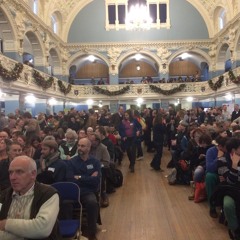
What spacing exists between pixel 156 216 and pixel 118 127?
5.30m

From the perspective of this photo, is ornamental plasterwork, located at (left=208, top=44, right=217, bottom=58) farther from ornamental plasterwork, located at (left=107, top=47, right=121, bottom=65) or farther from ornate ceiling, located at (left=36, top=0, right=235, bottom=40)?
ornamental plasterwork, located at (left=107, top=47, right=121, bottom=65)

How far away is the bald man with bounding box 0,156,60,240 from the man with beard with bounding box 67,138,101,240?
1.83 m

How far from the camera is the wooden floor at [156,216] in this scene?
491cm

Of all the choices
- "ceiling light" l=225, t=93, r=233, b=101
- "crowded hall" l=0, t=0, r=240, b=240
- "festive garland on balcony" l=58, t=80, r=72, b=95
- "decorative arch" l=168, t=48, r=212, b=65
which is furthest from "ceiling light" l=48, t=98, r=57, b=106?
"ceiling light" l=225, t=93, r=233, b=101

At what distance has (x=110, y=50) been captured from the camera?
89.0ft

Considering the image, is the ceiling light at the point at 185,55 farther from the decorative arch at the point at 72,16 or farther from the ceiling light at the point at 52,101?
the ceiling light at the point at 52,101

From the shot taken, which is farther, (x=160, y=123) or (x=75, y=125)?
(x=75, y=125)

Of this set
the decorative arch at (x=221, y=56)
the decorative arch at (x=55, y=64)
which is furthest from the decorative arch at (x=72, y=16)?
the decorative arch at (x=221, y=56)

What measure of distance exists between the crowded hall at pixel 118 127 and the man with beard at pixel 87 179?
17 mm

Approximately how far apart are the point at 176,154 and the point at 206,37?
68.6 feet

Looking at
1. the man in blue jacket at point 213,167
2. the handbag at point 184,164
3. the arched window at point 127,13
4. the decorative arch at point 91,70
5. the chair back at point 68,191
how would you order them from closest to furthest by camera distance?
the chair back at point 68,191 < the man in blue jacket at point 213,167 < the handbag at point 184,164 < the arched window at point 127,13 < the decorative arch at point 91,70

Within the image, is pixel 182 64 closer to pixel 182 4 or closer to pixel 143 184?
pixel 182 4

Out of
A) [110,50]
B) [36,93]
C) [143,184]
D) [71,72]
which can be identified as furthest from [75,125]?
[71,72]

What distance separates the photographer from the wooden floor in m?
4.91
